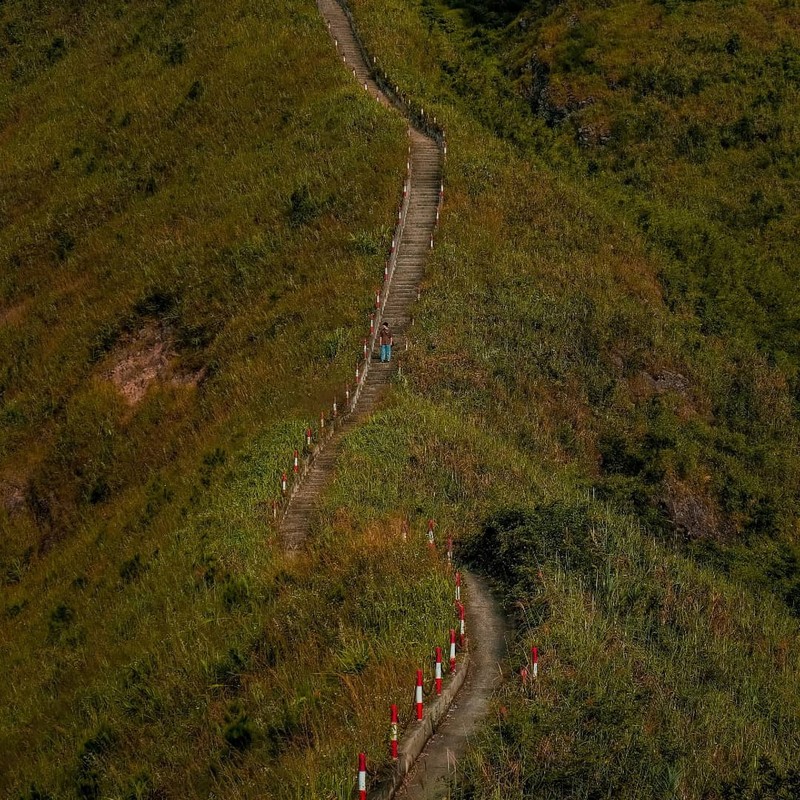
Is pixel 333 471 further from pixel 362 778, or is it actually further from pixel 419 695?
pixel 362 778

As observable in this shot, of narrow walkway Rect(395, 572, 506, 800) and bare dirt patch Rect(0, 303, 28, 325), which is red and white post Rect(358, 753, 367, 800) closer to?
narrow walkway Rect(395, 572, 506, 800)

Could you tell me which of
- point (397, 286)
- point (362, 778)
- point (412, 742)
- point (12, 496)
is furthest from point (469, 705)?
point (12, 496)

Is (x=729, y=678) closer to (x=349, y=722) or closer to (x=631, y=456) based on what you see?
(x=349, y=722)

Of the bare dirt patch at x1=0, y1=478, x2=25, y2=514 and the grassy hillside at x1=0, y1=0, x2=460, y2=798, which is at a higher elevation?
the grassy hillside at x1=0, y1=0, x2=460, y2=798

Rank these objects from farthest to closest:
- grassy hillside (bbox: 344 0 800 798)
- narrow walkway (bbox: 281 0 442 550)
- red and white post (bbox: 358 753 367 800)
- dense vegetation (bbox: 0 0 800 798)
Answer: narrow walkway (bbox: 281 0 442 550) → dense vegetation (bbox: 0 0 800 798) → grassy hillside (bbox: 344 0 800 798) → red and white post (bbox: 358 753 367 800)

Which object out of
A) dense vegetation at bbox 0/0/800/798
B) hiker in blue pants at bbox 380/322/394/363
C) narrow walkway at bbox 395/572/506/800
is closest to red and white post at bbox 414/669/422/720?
narrow walkway at bbox 395/572/506/800

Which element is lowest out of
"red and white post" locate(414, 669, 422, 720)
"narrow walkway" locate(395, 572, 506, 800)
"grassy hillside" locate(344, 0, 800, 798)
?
"grassy hillside" locate(344, 0, 800, 798)

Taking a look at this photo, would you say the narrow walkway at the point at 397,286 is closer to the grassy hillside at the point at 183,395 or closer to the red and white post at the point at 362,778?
the grassy hillside at the point at 183,395
